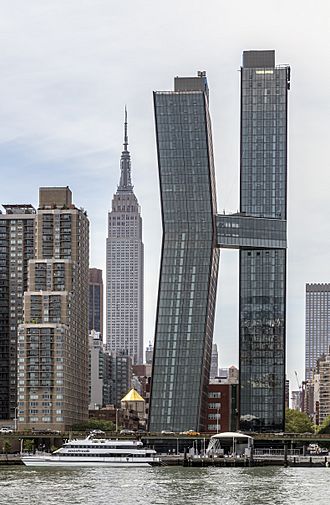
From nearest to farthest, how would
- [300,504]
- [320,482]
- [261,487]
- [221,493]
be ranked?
[300,504], [221,493], [261,487], [320,482]

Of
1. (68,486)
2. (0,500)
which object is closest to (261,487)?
(68,486)

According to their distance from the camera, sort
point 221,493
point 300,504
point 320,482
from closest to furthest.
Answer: point 300,504 → point 221,493 → point 320,482

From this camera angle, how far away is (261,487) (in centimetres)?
17750

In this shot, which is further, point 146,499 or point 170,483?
point 170,483

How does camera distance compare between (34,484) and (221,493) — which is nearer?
(221,493)

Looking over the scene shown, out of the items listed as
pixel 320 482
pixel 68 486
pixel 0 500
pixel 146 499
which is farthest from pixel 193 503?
pixel 320 482

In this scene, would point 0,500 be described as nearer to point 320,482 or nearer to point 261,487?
point 261,487

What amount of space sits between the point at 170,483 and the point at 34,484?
19468 mm

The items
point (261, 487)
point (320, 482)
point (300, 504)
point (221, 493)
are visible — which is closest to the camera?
point (300, 504)

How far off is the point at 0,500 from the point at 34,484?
32.0 metres

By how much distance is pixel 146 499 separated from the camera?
509 feet

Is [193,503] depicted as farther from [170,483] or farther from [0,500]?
[170,483]

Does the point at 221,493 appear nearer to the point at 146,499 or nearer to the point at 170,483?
the point at 146,499

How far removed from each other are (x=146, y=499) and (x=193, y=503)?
391 inches
